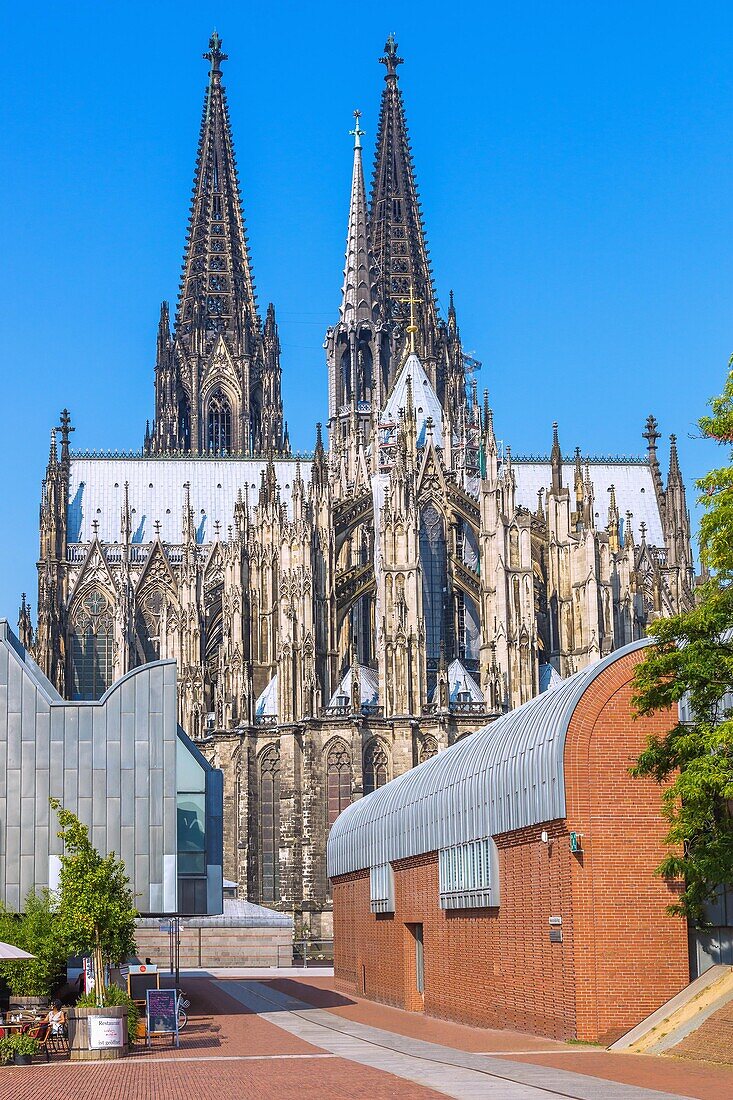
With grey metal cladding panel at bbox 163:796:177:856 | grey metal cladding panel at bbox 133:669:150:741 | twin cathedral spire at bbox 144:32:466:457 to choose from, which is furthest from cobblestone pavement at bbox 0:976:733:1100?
twin cathedral spire at bbox 144:32:466:457

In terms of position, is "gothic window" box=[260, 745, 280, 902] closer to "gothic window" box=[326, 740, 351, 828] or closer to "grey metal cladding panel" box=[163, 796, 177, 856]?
"gothic window" box=[326, 740, 351, 828]

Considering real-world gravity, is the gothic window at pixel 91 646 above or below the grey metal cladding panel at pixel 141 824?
above

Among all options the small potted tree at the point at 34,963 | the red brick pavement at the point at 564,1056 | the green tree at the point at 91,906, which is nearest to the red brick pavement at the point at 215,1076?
the green tree at the point at 91,906

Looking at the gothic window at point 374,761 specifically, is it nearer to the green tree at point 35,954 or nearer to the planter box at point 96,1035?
the green tree at point 35,954

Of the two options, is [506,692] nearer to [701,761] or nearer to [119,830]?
[119,830]

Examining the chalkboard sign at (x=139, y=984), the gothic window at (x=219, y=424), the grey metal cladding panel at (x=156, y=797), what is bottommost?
the chalkboard sign at (x=139, y=984)

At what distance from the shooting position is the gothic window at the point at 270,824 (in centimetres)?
8025

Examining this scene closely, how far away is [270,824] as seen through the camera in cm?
8144

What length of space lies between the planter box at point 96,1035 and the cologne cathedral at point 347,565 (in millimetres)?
46967

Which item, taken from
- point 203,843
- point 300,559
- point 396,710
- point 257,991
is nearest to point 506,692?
point 396,710

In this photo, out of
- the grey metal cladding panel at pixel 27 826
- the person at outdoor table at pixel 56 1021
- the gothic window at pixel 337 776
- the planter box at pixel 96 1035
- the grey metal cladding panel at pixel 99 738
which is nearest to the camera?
the planter box at pixel 96 1035

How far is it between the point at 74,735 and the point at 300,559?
131 feet

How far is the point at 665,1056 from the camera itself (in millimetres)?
27844

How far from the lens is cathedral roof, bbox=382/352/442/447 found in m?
95.2
